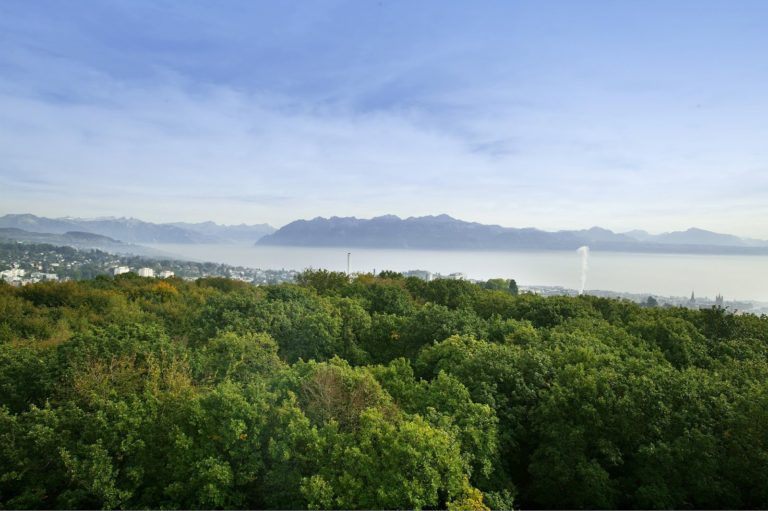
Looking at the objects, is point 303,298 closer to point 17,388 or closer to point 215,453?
point 17,388

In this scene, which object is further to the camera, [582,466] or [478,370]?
[478,370]

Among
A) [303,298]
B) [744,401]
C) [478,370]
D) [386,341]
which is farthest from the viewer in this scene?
[303,298]

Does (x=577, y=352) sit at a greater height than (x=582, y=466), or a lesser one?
greater

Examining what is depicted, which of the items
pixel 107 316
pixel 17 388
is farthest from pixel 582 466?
pixel 107 316

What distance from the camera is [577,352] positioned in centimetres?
1931

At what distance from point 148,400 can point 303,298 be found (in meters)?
17.2

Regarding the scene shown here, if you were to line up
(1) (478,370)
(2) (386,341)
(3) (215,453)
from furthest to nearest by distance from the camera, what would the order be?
1. (2) (386,341)
2. (1) (478,370)
3. (3) (215,453)

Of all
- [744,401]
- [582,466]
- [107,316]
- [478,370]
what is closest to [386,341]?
[478,370]

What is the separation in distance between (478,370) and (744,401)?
8.78 meters

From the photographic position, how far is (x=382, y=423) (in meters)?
12.7

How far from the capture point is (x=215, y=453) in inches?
485

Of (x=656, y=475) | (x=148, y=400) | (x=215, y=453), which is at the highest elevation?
(x=148, y=400)

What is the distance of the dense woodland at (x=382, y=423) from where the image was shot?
1186 cm

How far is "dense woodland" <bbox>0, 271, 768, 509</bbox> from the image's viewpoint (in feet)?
38.9
